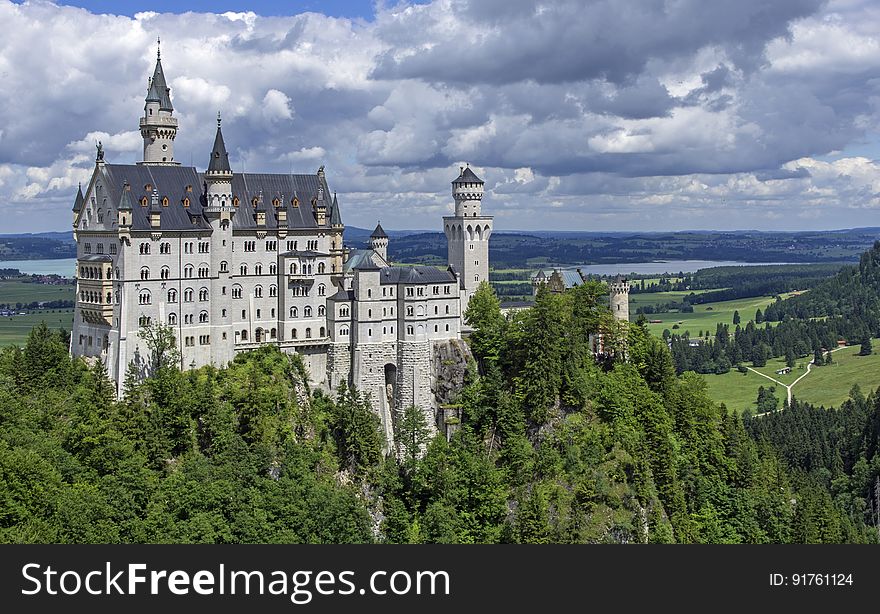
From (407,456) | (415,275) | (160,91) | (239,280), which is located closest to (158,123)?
(160,91)

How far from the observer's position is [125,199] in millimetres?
98000

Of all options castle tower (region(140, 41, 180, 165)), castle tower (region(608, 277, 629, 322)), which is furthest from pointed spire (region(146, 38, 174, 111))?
castle tower (region(608, 277, 629, 322))

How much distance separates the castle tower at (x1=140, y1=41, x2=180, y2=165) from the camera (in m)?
108

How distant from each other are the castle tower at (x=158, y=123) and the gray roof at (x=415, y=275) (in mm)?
24583

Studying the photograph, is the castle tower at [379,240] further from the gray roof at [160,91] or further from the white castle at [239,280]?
the gray roof at [160,91]

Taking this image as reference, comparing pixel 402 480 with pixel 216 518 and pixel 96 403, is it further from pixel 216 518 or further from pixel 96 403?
pixel 96 403

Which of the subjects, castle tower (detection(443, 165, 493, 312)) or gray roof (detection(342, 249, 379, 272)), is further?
castle tower (detection(443, 165, 493, 312))

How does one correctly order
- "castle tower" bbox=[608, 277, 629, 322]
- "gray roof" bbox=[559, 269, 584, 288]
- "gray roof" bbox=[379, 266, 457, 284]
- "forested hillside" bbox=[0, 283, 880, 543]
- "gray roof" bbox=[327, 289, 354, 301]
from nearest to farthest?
"forested hillside" bbox=[0, 283, 880, 543] < "gray roof" bbox=[327, 289, 354, 301] < "gray roof" bbox=[379, 266, 457, 284] < "castle tower" bbox=[608, 277, 629, 322] < "gray roof" bbox=[559, 269, 584, 288]

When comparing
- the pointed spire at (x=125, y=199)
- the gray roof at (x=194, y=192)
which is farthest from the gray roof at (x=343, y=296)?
the pointed spire at (x=125, y=199)

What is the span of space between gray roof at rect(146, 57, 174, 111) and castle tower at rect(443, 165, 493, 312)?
31.4m

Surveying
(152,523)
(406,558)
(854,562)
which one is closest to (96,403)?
(152,523)


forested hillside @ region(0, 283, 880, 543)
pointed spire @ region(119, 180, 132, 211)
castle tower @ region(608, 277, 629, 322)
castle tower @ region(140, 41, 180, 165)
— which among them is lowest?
forested hillside @ region(0, 283, 880, 543)

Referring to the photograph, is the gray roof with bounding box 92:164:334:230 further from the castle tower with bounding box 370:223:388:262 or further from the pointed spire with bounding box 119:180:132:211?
the castle tower with bounding box 370:223:388:262

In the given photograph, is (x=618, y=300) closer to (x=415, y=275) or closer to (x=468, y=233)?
(x=468, y=233)
